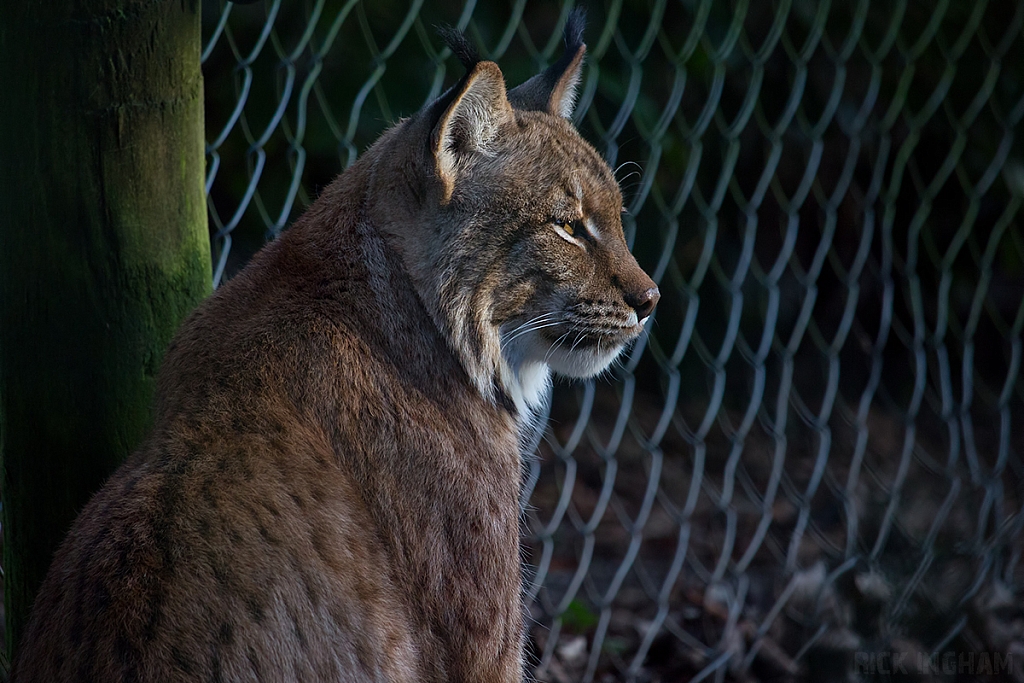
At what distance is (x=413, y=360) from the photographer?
1.99 m

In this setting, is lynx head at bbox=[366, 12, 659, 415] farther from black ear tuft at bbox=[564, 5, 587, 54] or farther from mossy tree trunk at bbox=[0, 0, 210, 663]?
mossy tree trunk at bbox=[0, 0, 210, 663]

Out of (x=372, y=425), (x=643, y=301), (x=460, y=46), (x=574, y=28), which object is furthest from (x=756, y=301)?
(x=372, y=425)

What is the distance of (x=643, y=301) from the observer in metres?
2.12

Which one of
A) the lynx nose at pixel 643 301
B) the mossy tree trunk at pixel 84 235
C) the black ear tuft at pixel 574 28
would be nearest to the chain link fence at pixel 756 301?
the black ear tuft at pixel 574 28

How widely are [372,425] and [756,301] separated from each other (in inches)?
120

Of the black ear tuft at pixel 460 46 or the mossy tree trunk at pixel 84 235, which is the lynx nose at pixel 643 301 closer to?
the black ear tuft at pixel 460 46

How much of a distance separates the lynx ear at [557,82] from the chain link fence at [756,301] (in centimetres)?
30

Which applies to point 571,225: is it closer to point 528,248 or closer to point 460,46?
point 528,248

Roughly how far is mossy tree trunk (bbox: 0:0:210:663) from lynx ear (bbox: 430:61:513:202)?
16.4 inches

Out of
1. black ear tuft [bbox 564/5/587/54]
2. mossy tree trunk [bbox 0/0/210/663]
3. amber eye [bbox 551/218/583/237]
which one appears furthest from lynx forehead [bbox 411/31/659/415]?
mossy tree trunk [bbox 0/0/210/663]

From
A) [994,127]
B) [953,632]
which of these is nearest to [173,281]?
[953,632]

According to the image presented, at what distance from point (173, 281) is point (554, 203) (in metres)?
0.70

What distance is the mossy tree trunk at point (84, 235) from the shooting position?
1675 millimetres

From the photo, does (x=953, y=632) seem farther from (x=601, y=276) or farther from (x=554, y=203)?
(x=554, y=203)
